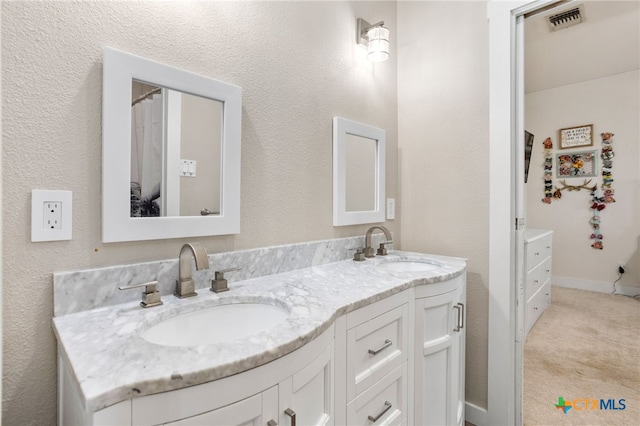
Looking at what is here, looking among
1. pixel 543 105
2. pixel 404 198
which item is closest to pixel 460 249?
pixel 404 198

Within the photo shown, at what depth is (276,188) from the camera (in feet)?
4.48

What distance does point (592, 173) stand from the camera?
13.0 ft

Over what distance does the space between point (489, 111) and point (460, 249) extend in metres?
0.74

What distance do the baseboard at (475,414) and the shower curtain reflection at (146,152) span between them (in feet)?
5.87

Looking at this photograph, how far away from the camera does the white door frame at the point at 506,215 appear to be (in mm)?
1601

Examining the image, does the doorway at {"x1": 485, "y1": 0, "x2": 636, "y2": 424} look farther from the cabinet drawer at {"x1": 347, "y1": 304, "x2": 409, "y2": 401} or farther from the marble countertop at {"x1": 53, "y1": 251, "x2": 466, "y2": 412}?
the cabinet drawer at {"x1": 347, "y1": 304, "x2": 409, "y2": 401}

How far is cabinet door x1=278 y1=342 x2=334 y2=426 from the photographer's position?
0.69m

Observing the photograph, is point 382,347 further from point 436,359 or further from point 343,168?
point 343,168

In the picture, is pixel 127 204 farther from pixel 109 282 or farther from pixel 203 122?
pixel 203 122

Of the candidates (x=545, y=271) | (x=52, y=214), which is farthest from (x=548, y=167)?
(x=52, y=214)

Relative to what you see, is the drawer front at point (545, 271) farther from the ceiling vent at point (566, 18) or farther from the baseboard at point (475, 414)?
the ceiling vent at point (566, 18)

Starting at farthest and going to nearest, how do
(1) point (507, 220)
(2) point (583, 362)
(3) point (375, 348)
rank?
1. (2) point (583, 362)
2. (1) point (507, 220)
3. (3) point (375, 348)

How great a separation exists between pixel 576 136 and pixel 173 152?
481 cm

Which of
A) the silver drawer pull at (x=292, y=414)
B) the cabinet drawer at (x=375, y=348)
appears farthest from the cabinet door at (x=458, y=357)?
the silver drawer pull at (x=292, y=414)
